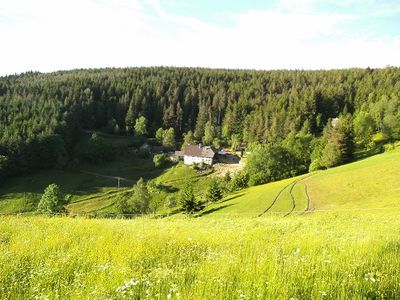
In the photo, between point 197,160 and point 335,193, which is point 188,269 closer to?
point 335,193

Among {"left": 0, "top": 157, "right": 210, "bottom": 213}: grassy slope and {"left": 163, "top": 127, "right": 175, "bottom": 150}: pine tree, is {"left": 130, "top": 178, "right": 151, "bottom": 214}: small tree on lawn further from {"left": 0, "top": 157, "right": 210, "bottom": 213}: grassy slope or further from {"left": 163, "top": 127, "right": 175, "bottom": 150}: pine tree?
{"left": 163, "top": 127, "right": 175, "bottom": 150}: pine tree

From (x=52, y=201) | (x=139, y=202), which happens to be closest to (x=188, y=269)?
(x=52, y=201)

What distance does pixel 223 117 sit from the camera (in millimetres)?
189750

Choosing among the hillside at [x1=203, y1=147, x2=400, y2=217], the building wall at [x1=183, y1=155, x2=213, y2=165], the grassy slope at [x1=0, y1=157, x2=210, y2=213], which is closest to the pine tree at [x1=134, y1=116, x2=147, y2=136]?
the grassy slope at [x1=0, y1=157, x2=210, y2=213]

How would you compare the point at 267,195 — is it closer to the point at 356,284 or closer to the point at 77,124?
the point at 356,284

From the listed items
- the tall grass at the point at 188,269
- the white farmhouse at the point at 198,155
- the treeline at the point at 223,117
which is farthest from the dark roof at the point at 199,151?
the tall grass at the point at 188,269

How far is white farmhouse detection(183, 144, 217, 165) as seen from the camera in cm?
12769

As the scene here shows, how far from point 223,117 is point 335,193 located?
132 m

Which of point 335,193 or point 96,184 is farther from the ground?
point 335,193

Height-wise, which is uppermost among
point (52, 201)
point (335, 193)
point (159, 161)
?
point (335, 193)

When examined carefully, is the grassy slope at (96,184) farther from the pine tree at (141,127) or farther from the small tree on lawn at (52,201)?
the pine tree at (141,127)

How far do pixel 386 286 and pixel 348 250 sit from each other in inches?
111

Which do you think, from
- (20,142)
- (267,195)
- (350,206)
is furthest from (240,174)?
(20,142)

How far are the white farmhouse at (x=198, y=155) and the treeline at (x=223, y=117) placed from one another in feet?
65.4
